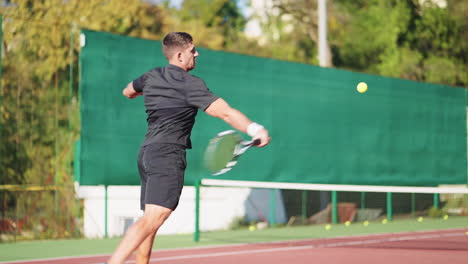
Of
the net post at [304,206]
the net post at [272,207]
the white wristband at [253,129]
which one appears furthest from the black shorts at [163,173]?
the net post at [304,206]

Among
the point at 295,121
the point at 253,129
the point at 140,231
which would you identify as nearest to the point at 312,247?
the point at 295,121

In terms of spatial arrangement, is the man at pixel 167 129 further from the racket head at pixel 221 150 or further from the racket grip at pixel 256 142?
the racket head at pixel 221 150

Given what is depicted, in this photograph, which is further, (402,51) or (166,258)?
(402,51)

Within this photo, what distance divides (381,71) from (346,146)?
26.6 feet

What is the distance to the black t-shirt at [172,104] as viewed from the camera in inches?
169

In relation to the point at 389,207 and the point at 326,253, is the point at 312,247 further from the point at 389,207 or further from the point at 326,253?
the point at 389,207

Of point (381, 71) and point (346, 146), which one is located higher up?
point (381, 71)

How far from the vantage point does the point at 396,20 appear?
19.6 meters

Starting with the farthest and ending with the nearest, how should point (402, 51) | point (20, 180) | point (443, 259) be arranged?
point (402, 51), point (20, 180), point (443, 259)

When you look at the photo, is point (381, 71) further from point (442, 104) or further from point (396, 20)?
point (442, 104)

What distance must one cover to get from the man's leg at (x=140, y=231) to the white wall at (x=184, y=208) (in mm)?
5020

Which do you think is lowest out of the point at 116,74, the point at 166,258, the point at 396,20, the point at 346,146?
the point at 166,258

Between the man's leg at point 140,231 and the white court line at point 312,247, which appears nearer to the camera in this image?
the man's leg at point 140,231

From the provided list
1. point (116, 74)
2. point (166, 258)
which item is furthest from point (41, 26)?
point (166, 258)
